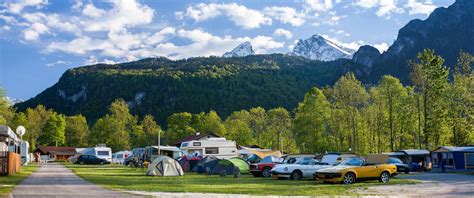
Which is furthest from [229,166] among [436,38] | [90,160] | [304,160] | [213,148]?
[436,38]

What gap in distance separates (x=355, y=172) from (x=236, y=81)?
13653cm

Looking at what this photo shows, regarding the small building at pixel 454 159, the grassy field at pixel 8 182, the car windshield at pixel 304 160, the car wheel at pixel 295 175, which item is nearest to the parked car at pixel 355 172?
the car wheel at pixel 295 175

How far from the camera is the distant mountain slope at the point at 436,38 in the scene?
481 ft

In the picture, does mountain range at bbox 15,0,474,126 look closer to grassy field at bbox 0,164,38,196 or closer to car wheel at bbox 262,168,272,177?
car wheel at bbox 262,168,272,177

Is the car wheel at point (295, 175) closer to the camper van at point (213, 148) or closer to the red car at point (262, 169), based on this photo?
the red car at point (262, 169)

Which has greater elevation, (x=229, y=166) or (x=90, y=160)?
(x=229, y=166)

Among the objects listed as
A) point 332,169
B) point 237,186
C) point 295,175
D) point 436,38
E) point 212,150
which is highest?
point 436,38

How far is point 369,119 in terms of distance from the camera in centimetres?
5966

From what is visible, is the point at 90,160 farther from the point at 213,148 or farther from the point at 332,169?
the point at 332,169

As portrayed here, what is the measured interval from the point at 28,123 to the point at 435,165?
79356mm

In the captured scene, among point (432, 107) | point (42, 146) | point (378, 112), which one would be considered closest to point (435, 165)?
point (432, 107)

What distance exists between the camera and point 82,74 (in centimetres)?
17800

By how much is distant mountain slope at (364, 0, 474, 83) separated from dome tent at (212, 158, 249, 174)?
112510 mm

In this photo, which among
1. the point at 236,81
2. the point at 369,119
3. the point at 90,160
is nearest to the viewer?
the point at 90,160
